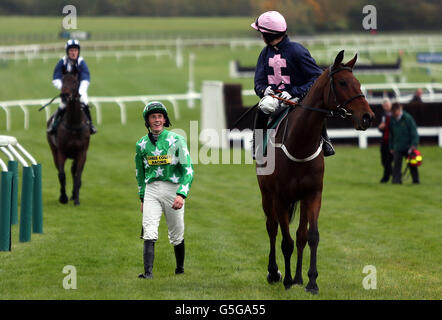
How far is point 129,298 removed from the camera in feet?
23.1

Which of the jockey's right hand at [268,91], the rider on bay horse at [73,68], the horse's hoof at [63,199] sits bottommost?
the horse's hoof at [63,199]

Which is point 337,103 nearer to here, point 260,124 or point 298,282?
point 260,124

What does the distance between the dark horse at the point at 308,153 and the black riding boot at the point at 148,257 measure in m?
1.12

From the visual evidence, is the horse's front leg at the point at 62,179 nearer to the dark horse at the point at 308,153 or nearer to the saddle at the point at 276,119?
the saddle at the point at 276,119

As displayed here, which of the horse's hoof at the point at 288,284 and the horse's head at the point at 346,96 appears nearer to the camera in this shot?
the horse's head at the point at 346,96

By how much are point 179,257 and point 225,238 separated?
101 inches

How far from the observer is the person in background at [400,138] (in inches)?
645

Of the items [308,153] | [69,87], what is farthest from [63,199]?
[308,153]

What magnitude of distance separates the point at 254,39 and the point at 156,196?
55.4 meters

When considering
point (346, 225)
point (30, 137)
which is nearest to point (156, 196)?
point (346, 225)

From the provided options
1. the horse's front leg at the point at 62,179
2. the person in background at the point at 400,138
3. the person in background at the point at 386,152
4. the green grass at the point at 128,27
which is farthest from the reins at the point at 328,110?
the green grass at the point at 128,27

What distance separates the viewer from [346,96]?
720 centimetres

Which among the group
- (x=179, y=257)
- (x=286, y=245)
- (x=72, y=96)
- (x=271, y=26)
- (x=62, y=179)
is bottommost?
(x=179, y=257)

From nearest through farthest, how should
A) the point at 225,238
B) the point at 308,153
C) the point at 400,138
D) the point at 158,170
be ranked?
the point at 308,153, the point at 158,170, the point at 225,238, the point at 400,138
